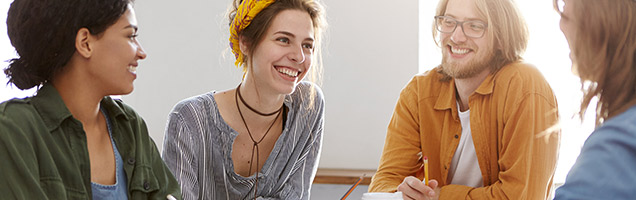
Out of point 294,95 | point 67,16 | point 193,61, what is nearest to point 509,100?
point 294,95

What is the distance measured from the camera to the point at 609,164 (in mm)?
967

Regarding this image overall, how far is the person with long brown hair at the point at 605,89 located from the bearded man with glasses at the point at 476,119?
2.03 ft

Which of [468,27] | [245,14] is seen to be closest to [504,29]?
[468,27]

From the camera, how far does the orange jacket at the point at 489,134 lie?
1784mm

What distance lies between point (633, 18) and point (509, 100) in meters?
0.81

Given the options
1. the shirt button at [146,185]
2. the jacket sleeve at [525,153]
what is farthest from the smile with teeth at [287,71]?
the shirt button at [146,185]

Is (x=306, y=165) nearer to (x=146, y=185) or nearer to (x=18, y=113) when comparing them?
(x=146, y=185)

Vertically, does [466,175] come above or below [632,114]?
below

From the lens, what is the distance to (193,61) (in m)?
3.38

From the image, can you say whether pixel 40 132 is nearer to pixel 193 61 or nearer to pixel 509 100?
pixel 509 100

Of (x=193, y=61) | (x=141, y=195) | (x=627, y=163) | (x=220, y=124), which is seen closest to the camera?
(x=627, y=163)

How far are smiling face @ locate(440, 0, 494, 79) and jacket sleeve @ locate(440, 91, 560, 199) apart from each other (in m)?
0.15

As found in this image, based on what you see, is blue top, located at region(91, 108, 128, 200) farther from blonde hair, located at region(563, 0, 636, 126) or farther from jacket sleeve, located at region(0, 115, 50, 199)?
blonde hair, located at region(563, 0, 636, 126)

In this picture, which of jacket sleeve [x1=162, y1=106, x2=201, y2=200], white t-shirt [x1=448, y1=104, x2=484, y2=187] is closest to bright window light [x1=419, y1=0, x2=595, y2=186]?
white t-shirt [x1=448, y1=104, x2=484, y2=187]
